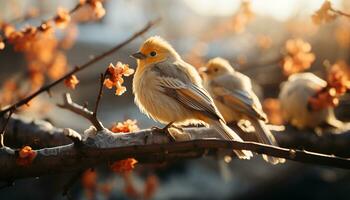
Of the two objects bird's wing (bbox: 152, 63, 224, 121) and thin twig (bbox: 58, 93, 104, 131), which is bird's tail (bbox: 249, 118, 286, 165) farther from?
thin twig (bbox: 58, 93, 104, 131)

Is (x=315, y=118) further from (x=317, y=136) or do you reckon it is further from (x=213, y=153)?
(x=213, y=153)

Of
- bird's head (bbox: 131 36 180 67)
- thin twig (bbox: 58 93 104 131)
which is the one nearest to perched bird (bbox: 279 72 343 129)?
bird's head (bbox: 131 36 180 67)

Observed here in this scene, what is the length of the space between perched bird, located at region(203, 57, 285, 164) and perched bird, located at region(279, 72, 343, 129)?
656mm

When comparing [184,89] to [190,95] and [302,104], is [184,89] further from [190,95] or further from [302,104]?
[302,104]

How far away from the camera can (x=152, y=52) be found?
360cm

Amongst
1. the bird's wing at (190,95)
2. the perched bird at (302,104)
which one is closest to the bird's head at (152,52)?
the bird's wing at (190,95)

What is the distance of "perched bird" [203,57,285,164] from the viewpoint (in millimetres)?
4355

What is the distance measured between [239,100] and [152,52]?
1.34 meters

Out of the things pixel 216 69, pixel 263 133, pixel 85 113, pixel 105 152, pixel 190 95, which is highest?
pixel 216 69

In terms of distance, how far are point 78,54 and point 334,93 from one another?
9869mm

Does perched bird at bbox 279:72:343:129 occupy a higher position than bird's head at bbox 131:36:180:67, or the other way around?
bird's head at bbox 131:36:180:67

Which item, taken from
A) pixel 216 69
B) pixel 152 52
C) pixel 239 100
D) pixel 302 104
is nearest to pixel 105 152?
pixel 152 52

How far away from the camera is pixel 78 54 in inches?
501

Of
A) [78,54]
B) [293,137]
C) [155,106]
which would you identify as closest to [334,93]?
[293,137]
